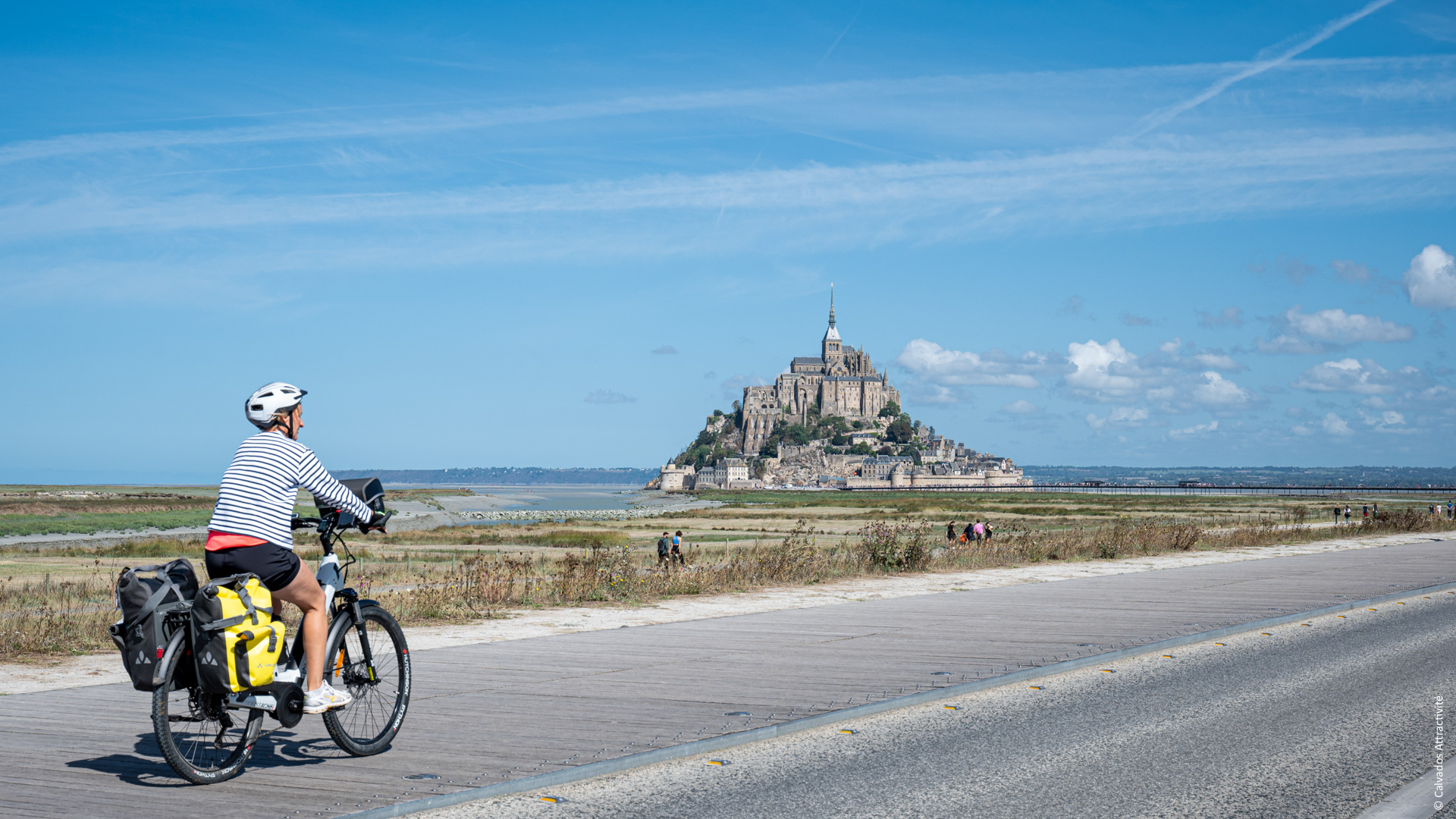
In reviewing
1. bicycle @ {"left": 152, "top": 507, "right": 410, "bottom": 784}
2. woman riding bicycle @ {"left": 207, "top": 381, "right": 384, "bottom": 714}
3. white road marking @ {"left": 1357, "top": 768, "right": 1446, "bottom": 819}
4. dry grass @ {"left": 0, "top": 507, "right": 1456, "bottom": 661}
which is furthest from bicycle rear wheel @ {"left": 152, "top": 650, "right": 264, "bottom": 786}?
white road marking @ {"left": 1357, "top": 768, "right": 1446, "bottom": 819}

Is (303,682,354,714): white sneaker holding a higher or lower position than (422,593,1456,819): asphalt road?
higher

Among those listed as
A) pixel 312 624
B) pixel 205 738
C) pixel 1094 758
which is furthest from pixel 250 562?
pixel 1094 758

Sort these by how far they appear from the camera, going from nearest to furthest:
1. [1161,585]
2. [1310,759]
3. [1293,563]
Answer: [1310,759], [1161,585], [1293,563]

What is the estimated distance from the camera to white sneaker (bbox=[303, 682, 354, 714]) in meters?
5.86

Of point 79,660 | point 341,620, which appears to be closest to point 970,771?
point 341,620

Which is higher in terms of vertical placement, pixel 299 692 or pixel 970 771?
pixel 299 692

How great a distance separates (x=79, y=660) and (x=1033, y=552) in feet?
57.3

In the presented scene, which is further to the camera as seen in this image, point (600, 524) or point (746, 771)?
point (600, 524)

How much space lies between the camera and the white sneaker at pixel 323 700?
19.2 feet

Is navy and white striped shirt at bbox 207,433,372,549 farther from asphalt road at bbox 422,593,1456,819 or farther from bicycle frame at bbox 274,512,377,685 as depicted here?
asphalt road at bbox 422,593,1456,819

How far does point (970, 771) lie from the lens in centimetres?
626

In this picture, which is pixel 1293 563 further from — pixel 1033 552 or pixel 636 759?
pixel 636 759

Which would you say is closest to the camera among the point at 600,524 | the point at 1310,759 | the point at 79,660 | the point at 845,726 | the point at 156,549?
the point at 1310,759

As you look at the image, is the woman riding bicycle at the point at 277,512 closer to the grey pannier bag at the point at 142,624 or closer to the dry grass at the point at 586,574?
the grey pannier bag at the point at 142,624
